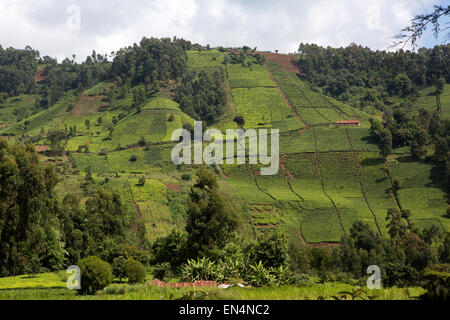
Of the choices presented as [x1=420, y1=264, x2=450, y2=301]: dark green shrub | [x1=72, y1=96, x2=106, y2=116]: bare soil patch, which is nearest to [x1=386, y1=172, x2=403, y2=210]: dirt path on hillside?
[x1=420, y1=264, x2=450, y2=301]: dark green shrub

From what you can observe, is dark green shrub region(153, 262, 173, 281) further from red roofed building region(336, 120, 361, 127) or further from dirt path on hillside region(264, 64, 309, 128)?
red roofed building region(336, 120, 361, 127)

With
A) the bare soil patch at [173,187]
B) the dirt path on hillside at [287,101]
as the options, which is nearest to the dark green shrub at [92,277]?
the bare soil patch at [173,187]

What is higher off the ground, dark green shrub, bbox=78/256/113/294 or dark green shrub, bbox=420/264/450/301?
dark green shrub, bbox=420/264/450/301

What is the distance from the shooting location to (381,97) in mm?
128000

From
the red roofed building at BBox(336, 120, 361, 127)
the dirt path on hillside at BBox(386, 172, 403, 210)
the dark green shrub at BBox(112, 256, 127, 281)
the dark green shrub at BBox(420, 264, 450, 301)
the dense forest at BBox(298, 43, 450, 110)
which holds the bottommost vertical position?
the dark green shrub at BBox(112, 256, 127, 281)

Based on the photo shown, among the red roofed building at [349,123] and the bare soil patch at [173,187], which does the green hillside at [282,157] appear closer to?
the bare soil patch at [173,187]

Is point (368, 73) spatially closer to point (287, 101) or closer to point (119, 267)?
point (287, 101)

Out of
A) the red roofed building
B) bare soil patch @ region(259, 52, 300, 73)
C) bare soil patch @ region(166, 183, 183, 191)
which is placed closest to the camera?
bare soil patch @ region(166, 183, 183, 191)

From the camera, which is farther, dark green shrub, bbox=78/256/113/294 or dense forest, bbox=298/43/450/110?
dense forest, bbox=298/43/450/110
